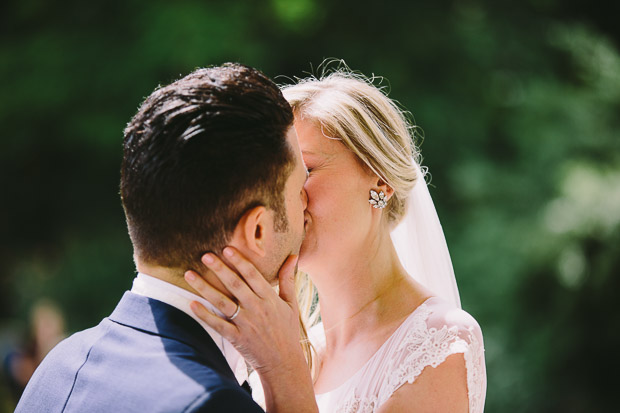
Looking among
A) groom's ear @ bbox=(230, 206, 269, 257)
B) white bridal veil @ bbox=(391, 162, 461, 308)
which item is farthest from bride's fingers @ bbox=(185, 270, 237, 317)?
white bridal veil @ bbox=(391, 162, 461, 308)

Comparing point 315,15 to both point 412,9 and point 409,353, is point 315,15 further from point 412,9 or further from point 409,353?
point 409,353

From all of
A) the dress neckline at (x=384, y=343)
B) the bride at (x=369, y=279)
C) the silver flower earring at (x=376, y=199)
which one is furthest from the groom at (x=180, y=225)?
the silver flower earring at (x=376, y=199)

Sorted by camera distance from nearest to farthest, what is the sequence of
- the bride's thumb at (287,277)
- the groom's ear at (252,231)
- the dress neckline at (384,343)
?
1. the groom's ear at (252,231)
2. the bride's thumb at (287,277)
3. the dress neckline at (384,343)

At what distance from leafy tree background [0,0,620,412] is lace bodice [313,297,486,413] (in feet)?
16.9

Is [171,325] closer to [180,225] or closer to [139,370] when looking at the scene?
[139,370]

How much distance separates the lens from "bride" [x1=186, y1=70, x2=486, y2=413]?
2238 millimetres

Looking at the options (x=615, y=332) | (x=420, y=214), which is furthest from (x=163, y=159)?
(x=615, y=332)

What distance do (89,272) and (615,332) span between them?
6.51 metres

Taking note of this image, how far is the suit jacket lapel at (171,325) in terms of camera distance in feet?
5.93

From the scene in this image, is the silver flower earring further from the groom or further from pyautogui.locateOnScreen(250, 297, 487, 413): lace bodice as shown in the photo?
the groom

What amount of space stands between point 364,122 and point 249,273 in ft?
3.03

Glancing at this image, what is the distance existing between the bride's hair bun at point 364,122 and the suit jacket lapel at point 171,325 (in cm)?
101

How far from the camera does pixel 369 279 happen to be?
2684 mm

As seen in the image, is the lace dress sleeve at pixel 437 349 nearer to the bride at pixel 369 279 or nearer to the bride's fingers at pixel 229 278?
the bride at pixel 369 279
